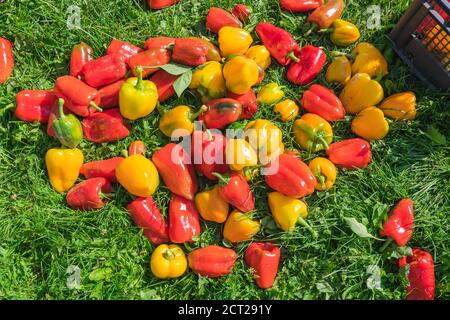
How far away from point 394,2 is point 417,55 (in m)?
0.70

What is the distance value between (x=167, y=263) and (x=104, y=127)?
1359 millimetres

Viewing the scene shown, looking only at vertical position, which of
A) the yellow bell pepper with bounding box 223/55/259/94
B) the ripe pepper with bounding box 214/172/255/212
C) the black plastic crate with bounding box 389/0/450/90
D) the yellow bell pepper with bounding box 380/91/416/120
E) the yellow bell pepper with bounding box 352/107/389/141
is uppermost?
the black plastic crate with bounding box 389/0/450/90

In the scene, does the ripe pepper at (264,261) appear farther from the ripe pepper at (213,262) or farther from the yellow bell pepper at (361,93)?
the yellow bell pepper at (361,93)

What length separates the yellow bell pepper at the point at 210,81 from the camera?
450cm

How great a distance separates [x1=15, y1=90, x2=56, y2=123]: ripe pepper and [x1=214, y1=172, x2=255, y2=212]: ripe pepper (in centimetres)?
172

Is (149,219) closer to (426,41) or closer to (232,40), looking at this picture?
(232,40)

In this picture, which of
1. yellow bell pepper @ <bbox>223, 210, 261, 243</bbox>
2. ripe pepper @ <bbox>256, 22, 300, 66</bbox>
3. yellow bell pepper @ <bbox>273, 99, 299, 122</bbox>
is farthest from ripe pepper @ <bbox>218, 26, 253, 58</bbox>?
yellow bell pepper @ <bbox>223, 210, 261, 243</bbox>

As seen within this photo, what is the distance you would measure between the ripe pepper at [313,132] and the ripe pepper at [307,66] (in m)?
0.42

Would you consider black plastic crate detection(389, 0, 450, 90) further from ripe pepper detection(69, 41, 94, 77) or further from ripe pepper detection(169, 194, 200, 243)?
ripe pepper detection(69, 41, 94, 77)

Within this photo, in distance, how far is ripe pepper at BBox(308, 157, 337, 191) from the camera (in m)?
4.34
